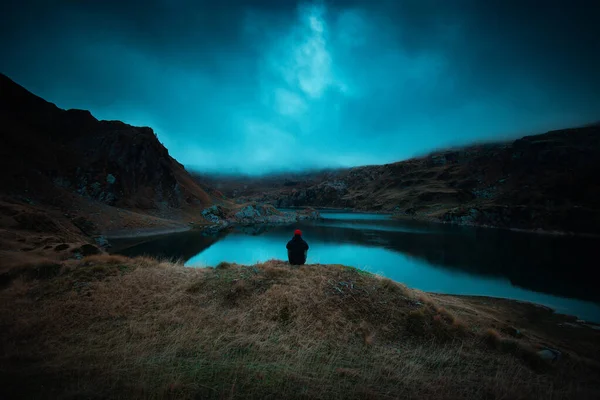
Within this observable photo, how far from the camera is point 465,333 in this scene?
8242 mm

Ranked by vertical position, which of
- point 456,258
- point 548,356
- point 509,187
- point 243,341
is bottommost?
point 456,258

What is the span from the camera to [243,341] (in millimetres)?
6312

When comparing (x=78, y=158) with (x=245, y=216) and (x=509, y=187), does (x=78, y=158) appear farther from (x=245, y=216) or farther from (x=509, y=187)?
(x=509, y=187)

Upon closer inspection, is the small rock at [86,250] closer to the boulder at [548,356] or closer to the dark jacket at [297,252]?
the dark jacket at [297,252]

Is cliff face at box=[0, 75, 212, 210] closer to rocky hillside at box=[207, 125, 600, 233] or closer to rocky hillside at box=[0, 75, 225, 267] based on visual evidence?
rocky hillside at box=[0, 75, 225, 267]

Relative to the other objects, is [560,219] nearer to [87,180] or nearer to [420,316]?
[420,316]

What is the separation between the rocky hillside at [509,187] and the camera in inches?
2832

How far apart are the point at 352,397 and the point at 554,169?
5281 inches

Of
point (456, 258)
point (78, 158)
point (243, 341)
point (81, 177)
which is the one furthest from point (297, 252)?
point (78, 158)

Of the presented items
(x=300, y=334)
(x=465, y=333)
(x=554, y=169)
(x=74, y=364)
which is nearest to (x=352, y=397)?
(x=300, y=334)

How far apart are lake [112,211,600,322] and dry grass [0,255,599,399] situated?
6406 mm

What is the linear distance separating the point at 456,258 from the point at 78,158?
86.1 metres

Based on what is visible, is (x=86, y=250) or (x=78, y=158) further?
(x=78, y=158)

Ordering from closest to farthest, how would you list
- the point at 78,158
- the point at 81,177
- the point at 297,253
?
the point at 297,253, the point at 81,177, the point at 78,158
